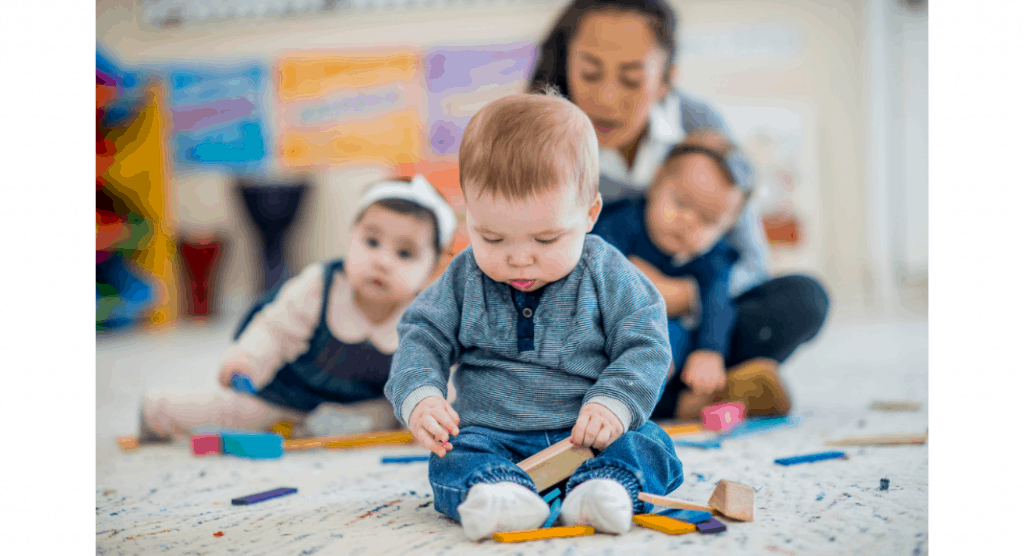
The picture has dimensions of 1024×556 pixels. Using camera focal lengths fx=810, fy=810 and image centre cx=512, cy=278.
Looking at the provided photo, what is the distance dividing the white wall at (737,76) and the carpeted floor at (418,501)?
2.19 meters

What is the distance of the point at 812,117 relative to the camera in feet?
11.6

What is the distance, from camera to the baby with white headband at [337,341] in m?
1.20

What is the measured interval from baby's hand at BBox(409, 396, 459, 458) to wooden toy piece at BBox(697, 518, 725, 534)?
0.23 meters

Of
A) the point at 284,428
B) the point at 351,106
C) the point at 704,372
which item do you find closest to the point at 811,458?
the point at 704,372

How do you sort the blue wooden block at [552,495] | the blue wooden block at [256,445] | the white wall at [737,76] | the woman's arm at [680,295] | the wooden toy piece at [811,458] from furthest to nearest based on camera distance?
the white wall at [737,76] < the woman's arm at [680,295] < the blue wooden block at [256,445] < the wooden toy piece at [811,458] < the blue wooden block at [552,495]

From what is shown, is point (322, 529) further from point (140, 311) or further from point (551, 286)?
point (140, 311)

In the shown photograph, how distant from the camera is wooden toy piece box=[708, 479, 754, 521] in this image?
728 mm

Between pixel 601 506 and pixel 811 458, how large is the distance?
44 cm

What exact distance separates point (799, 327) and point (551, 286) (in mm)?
704

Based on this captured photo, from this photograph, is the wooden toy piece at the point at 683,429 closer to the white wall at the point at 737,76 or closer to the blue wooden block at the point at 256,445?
the blue wooden block at the point at 256,445

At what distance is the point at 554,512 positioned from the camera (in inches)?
29.2

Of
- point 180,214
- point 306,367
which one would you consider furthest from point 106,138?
point 306,367

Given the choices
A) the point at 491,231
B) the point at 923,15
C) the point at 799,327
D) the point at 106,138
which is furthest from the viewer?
the point at 923,15

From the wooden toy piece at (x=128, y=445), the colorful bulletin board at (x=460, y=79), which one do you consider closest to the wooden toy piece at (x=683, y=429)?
the wooden toy piece at (x=128, y=445)
